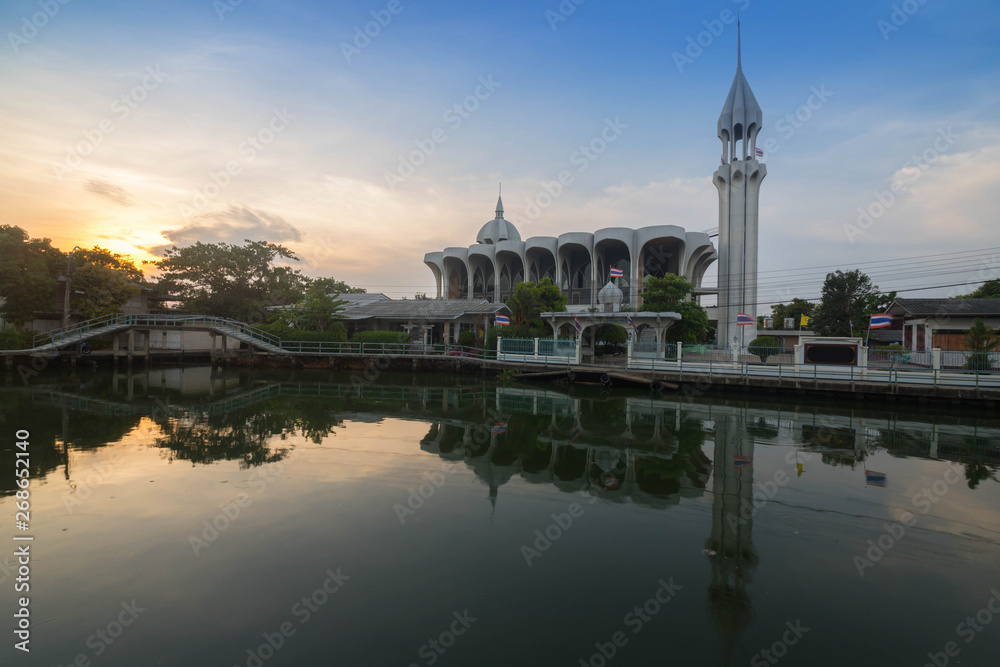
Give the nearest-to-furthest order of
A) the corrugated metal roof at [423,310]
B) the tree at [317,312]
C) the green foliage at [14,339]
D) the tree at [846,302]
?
the green foliage at [14,339] < the tree at [317,312] < the corrugated metal roof at [423,310] < the tree at [846,302]

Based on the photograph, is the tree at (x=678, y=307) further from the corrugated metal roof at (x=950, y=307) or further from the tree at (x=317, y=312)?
the tree at (x=317, y=312)

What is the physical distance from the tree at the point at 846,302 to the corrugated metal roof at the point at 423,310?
28817 millimetres

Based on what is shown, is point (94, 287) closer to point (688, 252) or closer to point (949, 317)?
point (688, 252)

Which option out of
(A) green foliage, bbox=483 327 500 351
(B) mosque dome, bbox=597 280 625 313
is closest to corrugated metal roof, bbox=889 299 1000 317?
(B) mosque dome, bbox=597 280 625 313

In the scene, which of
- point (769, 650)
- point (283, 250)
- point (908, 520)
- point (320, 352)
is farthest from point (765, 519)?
point (283, 250)

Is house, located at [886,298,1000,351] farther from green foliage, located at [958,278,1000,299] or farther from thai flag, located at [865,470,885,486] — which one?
thai flag, located at [865,470,885,486]

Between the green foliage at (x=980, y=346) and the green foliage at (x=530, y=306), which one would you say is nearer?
the green foliage at (x=980, y=346)

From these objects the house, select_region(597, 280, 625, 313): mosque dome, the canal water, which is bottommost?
the canal water

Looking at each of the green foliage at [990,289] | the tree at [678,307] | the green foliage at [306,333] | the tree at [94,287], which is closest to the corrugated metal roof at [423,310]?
the green foliage at [306,333]

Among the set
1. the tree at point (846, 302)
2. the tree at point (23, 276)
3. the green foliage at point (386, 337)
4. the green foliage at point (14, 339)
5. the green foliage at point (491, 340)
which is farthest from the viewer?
the tree at point (846, 302)

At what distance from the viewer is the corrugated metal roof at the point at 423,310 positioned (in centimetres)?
3600

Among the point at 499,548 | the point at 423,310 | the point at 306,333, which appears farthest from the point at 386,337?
the point at 499,548

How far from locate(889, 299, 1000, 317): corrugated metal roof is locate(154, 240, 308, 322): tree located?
1557 inches

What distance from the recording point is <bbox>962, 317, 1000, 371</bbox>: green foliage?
20438mm
